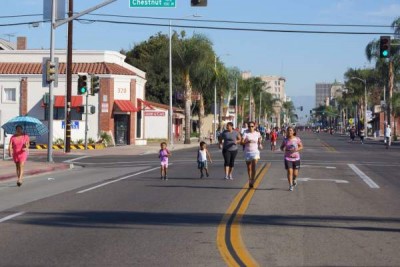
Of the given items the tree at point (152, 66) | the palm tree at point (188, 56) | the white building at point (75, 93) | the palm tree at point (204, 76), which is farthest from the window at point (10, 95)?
the tree at point (152, 66)

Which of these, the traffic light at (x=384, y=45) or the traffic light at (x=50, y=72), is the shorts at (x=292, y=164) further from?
the traffic light at (x=384, y=45)

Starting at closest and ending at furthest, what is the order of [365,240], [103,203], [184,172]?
1. [365,240]
2. [103,203]
3. [184,172]

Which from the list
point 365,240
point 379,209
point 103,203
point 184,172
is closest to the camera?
point 365,240

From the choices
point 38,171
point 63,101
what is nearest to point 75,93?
point 63,101

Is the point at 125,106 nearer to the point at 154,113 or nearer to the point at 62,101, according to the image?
the point at 154,113

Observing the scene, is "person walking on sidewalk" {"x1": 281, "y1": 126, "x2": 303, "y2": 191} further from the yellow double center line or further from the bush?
the bush

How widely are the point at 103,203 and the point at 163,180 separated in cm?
684

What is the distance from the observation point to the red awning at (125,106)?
5788 cm

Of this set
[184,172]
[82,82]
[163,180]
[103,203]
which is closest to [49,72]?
[82,82]

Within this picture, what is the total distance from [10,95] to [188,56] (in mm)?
16159

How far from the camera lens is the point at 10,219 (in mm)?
13945

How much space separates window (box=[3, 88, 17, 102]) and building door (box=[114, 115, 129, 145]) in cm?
845

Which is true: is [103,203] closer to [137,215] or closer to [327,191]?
[137,215]

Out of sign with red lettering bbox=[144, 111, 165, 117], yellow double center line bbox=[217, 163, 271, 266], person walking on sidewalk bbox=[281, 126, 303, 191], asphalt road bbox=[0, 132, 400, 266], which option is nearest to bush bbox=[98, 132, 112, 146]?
sign with red lettering bbox=[144, 111, 165, 117]
